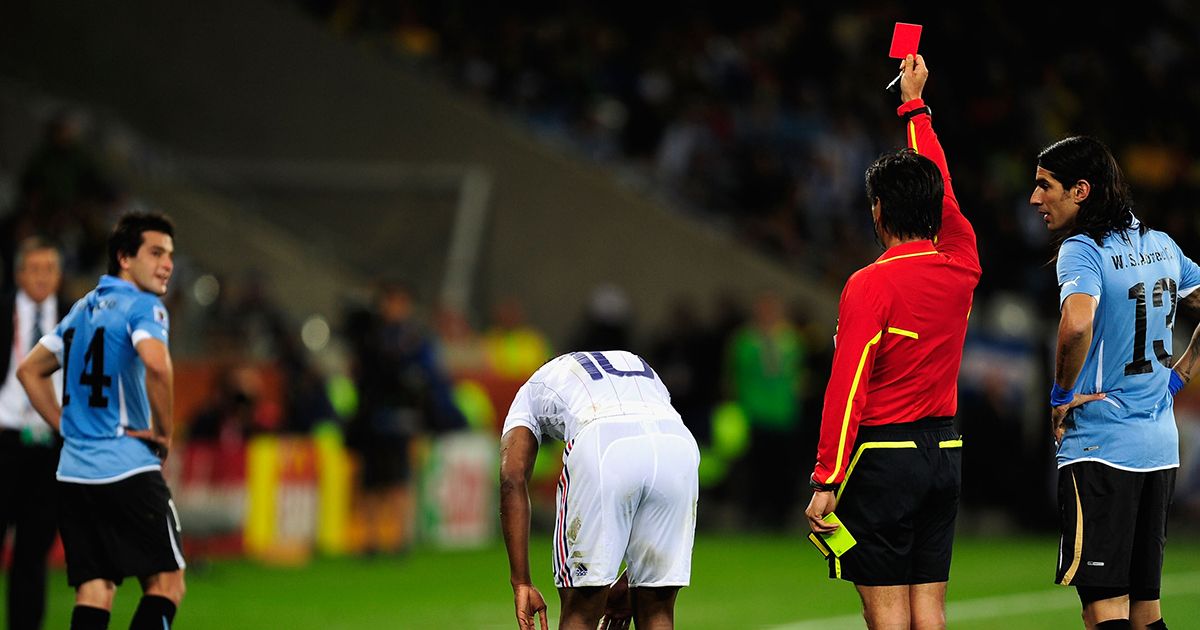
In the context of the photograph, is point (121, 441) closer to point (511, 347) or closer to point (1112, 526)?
point (1112, 526)

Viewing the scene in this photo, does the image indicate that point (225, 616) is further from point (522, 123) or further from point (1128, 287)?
point (522, 123)

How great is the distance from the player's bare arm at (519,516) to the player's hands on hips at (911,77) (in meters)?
2.14

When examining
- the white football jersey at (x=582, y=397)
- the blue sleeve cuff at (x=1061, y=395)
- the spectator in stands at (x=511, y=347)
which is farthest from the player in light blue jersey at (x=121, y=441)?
the spectator in stands at (x=511, y=347)

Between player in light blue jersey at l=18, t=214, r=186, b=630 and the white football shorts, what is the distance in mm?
2322

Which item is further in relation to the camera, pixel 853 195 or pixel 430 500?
pixel 853 195

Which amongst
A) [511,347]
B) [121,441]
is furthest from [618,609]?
[511,347]

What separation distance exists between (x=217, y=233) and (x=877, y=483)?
15.8m

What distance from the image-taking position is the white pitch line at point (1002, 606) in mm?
11344

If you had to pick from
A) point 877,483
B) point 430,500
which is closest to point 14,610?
point 877,483

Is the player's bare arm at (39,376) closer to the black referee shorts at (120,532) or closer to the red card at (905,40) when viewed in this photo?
the black referee shorts at (120,532)

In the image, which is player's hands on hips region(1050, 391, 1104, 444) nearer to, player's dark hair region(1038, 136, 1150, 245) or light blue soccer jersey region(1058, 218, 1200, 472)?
light blue soccer jersey region(1058, 218, 1200, 472)

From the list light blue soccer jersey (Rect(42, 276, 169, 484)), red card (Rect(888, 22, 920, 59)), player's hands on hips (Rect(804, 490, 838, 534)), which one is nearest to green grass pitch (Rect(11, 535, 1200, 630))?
light blue soccer jersey (Rect(42, 276, 169, 484))

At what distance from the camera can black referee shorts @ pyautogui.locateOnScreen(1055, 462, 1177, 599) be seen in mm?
6688

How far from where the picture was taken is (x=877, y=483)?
6547 millimetres
